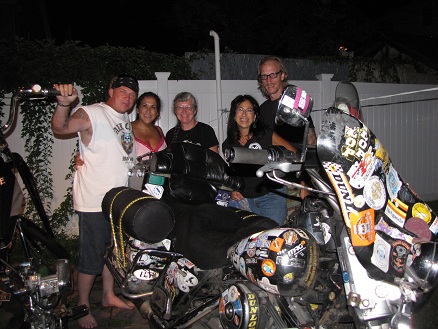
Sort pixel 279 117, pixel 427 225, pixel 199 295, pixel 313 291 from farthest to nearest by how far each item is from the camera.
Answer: pixel 199 295, pixel 313 291, pixel 427 225, pixel 279 117

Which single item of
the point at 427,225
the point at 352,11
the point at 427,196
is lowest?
the point at 427,196

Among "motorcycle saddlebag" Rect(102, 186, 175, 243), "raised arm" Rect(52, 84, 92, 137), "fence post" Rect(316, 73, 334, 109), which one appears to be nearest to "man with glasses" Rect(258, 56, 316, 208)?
"motorcycle saddlebag" Rect(102, 186, 175, 243)

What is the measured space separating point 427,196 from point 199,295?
682 cm

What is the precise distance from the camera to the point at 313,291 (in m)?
2.02

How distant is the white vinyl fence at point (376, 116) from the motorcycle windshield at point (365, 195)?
4.03 m

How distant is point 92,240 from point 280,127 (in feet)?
5.94

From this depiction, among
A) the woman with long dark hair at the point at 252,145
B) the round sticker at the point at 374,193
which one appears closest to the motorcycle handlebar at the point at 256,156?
the round sticker at the point at 374,193

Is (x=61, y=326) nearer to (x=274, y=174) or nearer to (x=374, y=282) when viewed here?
(x=274, y=174)

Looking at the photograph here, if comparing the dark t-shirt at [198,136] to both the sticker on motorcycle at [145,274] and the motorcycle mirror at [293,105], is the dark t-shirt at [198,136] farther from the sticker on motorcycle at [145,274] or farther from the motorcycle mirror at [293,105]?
the motorcycle mirror at [293,105]

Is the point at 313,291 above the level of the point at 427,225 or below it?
below

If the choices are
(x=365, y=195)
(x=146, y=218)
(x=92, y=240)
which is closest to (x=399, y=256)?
(x=365, y=195)

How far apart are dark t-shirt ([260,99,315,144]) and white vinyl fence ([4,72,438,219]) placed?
208 cm

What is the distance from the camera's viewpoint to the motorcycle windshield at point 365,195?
5.51ft

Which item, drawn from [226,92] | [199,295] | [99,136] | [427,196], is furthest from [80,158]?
[427,196]
